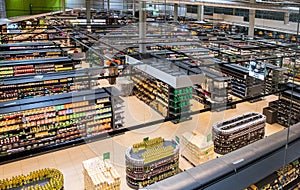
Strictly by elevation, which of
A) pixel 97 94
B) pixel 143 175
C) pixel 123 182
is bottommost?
pixel 123 182

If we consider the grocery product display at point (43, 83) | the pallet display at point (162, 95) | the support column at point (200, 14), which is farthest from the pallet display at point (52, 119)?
the support column at point (200, 14)

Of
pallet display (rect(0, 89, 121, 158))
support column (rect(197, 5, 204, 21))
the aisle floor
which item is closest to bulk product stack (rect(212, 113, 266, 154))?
the aisle floor

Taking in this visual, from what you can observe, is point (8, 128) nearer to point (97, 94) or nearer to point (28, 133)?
point (28, 133)

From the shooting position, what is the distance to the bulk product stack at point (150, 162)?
6.80 m

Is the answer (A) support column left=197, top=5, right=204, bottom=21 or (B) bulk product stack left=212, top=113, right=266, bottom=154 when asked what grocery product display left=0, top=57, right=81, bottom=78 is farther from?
(A) support column left=197, top=5, right=204, bottom=21

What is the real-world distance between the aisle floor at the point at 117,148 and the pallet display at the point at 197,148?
1.11 feet

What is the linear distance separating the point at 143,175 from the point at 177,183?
175 inches

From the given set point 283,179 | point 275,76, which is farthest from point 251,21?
point 283,179

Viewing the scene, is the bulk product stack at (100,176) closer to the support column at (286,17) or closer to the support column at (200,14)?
the support column at (286,17)

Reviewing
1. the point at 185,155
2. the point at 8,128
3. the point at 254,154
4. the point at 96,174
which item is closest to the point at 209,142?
the point at 185,155

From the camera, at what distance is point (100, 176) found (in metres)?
6.25

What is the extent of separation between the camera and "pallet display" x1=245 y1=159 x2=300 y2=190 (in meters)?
3.53

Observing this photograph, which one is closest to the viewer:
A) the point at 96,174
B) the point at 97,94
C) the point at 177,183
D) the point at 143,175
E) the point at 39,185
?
the point at 177,183

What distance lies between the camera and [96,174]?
631cm
